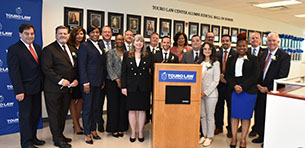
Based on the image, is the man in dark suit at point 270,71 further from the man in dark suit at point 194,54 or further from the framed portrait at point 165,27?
the framed portrait at point 165,27

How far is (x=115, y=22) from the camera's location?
18.5 feet

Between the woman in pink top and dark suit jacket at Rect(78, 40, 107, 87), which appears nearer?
dark suit jacket at Rect(78, 40, 107, 87)

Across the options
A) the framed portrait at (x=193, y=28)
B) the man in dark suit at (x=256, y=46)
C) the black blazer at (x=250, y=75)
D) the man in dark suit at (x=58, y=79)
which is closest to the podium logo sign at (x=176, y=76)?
the black blazer at (x=250, y=75)

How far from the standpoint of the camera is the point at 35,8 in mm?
4250

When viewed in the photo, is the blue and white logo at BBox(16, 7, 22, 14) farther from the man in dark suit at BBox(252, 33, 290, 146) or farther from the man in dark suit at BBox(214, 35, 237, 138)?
the man in dark suit at BBox(252, 33, 290, 146)

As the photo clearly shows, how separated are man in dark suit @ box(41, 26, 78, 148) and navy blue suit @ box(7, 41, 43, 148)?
0.42 feet

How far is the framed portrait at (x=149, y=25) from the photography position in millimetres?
6167

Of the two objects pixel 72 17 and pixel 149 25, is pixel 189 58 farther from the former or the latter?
pixel 72 17

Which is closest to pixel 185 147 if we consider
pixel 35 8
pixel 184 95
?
pixel 184 95

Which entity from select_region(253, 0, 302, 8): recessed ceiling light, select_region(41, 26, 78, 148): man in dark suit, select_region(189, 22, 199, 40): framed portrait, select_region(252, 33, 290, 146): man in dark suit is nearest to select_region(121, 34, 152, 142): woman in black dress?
select_region(41, 26, 78, 148): man in dark suit

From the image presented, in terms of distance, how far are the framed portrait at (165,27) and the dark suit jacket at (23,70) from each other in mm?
3730

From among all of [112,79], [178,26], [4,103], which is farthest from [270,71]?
[4,103]

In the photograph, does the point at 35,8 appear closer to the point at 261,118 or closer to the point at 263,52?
the point at 263,52

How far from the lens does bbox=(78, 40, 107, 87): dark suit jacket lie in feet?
11.9
